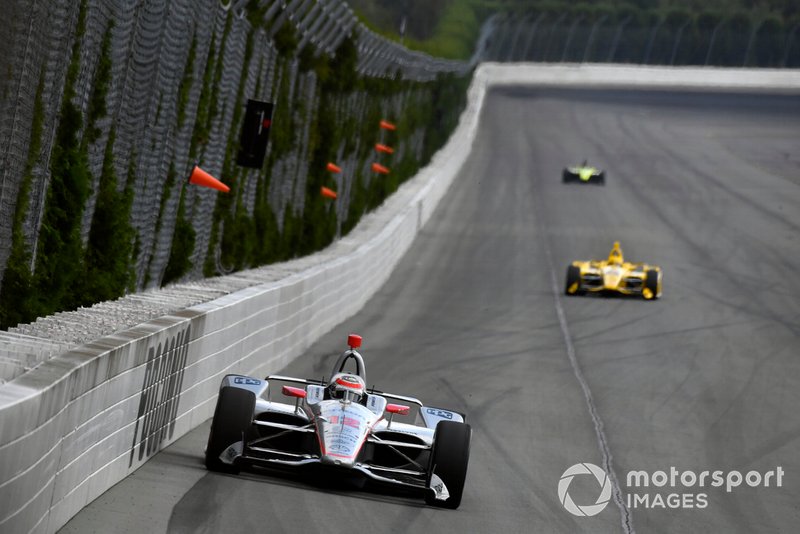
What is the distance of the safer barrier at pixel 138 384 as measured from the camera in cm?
644

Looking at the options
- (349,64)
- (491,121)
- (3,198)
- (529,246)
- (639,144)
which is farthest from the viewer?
(491,121)

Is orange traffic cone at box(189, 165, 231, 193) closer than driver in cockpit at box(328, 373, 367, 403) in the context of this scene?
No

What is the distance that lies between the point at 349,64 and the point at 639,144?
121 ft

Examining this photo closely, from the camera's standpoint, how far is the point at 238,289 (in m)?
14.0

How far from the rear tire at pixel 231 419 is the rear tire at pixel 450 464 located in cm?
128

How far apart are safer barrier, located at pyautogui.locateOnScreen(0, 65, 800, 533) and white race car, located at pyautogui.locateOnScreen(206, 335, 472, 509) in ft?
A: 1.88

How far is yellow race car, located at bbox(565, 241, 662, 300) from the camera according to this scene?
26.1 meters

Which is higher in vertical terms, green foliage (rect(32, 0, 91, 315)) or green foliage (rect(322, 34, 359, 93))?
green foliage (rect(322, 34, 359, 93))

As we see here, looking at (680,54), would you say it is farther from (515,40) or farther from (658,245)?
(658,245)

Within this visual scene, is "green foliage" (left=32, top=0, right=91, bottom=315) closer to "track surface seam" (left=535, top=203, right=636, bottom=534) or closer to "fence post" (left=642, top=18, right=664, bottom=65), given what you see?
"track surface seam" (left=535, top=203, right=636, bottom=534)

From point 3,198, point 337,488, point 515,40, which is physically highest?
point 515,40

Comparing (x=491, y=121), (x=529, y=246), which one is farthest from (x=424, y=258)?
(x=491, y=121)

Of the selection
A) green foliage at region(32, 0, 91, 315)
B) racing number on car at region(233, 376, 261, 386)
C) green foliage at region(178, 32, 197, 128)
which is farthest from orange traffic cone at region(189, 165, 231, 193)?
racing number on car at region(233, 376, 261, 386)

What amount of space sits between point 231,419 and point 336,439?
2.36ft
